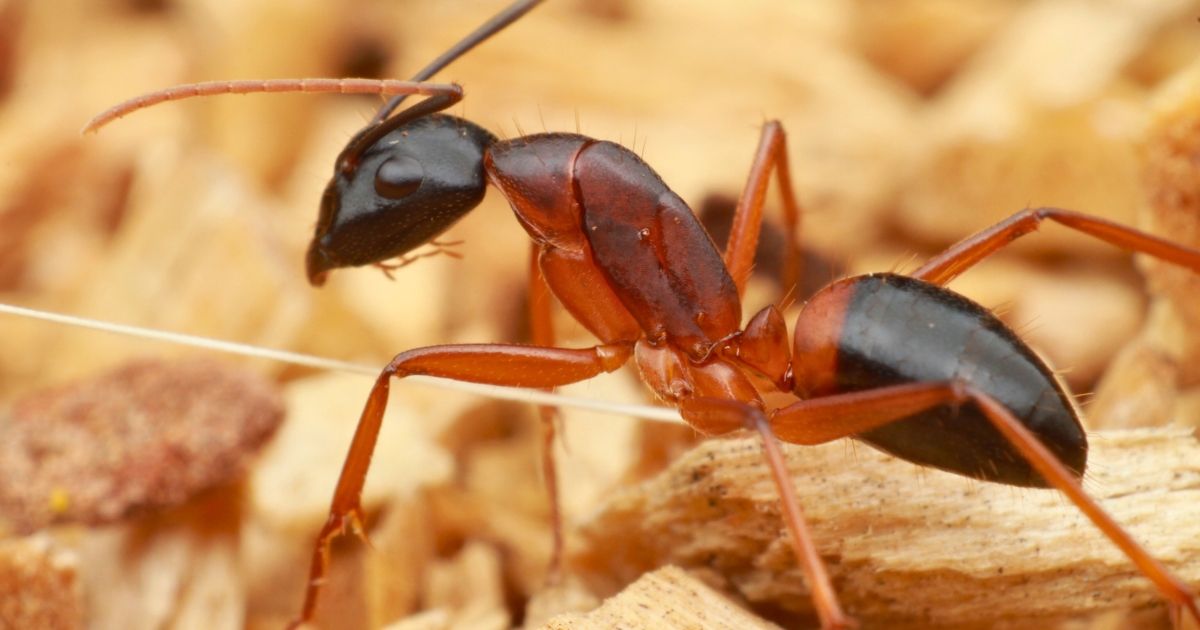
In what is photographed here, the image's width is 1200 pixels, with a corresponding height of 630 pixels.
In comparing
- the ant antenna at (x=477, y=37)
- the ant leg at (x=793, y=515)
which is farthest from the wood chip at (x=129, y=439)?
the ant leg at (x=793, y=515)

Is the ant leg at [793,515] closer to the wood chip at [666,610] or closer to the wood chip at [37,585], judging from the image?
the wood chip at [666,610]

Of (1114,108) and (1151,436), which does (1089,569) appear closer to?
(1151,436)

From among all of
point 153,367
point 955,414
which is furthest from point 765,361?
point 153,367

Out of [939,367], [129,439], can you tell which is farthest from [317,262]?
[939,367]

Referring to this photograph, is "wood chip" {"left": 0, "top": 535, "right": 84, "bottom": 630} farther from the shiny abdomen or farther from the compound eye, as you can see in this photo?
the shiny abdomen

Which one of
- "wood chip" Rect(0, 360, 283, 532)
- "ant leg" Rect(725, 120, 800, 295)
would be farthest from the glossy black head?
"ant leg" Rect(725, 120, 800, 295)
